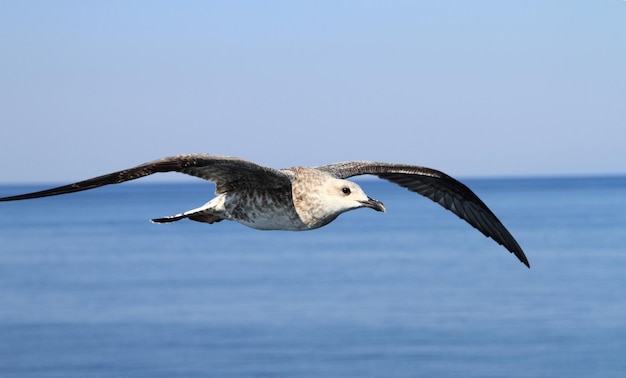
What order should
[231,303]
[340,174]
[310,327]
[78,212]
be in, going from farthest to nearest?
1. [78,212]
2. [231,303]
3. [310,327]
4. [340,174]

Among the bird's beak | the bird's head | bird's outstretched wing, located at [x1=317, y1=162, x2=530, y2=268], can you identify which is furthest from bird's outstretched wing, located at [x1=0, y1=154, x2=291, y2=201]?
bird's outstretched wing, located at [x1=317, y1=162, x2=530, y2=268]

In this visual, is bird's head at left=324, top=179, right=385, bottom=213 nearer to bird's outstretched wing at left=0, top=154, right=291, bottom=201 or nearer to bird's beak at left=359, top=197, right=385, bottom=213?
bird's beak at left=359, top=197, right=385, bottom=213

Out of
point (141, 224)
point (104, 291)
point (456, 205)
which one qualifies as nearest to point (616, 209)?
point (141, 224)

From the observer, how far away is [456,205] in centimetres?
1616

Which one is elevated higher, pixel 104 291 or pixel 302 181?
pixel 302 181

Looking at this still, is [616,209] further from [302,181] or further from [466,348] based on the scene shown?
[302,181]

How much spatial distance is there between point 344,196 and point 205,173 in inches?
59.4

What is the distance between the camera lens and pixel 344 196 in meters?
12.4

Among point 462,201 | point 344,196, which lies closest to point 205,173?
point 344,196

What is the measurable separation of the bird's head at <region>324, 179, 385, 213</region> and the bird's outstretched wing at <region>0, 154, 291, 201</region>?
0.49m

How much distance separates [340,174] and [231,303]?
23.9 meters

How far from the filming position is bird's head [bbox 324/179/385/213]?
40.1 feet

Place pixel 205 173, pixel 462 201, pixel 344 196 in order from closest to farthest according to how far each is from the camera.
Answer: pixel 344 196 → pixel 205 173 → pixel 462 201

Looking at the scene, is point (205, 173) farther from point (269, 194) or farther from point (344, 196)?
point (344, 196)
